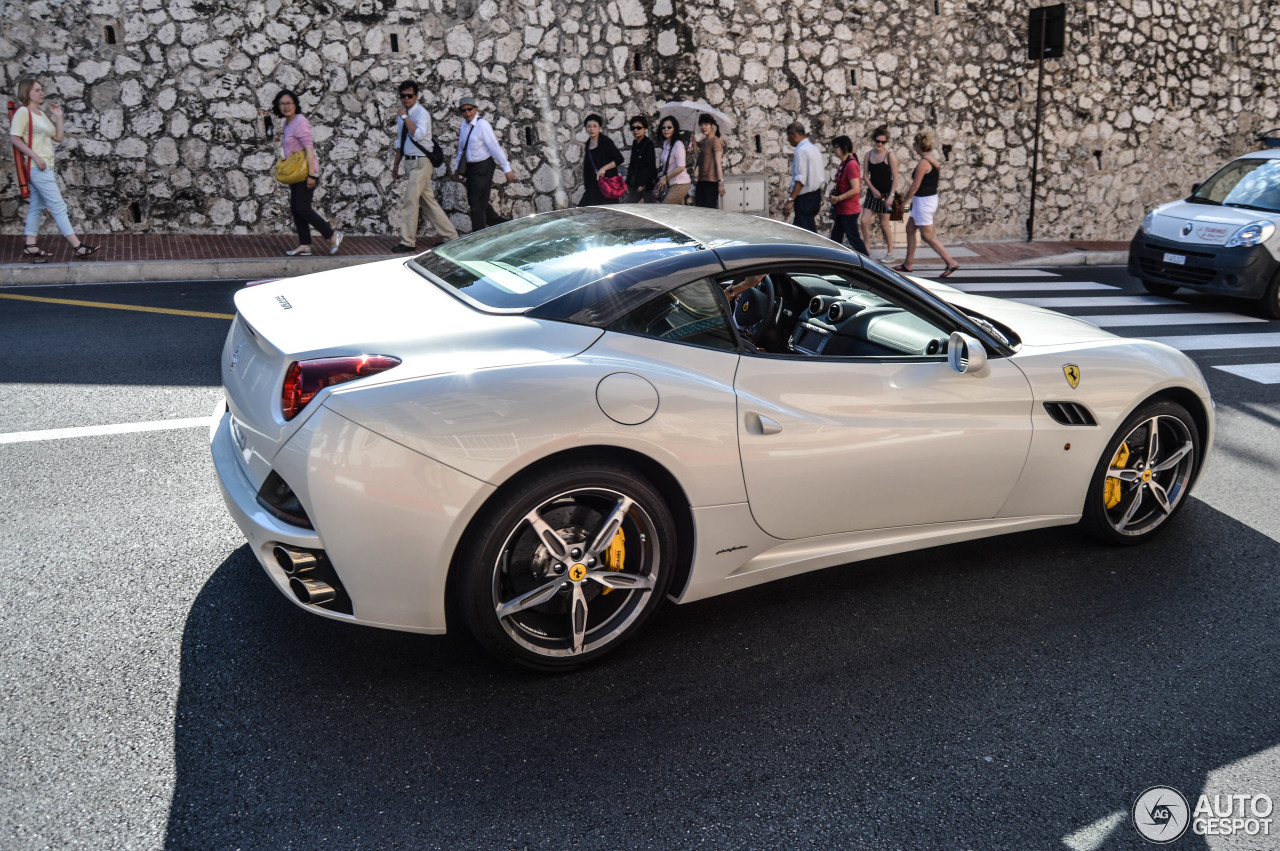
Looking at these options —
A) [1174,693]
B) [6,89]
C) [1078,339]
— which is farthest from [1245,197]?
[6,89]

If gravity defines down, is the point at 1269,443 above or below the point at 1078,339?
below

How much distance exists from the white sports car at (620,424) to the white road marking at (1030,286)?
7.98 metres

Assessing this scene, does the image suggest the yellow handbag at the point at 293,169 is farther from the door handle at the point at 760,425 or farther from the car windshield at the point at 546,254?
the door handle at the point at 760,425

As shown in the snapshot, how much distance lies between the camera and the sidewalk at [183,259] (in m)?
10.6

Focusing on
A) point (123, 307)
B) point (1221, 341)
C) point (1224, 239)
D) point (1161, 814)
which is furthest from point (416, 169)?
point (1161, 814)

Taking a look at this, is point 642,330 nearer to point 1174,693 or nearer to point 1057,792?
point 1057,792

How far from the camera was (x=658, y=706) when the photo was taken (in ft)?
10.6

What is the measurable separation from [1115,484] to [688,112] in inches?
447

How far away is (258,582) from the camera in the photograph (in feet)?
12.8

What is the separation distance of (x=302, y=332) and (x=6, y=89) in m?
11.8

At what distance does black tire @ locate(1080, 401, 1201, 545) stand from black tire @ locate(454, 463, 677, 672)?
2.15 metres

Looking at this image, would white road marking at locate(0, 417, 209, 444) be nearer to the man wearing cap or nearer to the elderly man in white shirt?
the man wearing cap

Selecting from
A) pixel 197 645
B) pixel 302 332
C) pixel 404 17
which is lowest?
pixel 197 645

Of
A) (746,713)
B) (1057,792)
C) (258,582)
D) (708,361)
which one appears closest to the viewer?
(1057,792)
